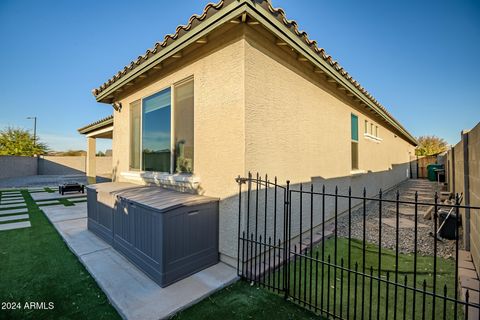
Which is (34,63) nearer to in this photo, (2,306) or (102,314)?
(2,306)

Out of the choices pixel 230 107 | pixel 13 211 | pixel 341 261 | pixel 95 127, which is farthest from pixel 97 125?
pixel 341 261

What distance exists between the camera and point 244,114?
3396 millimetres

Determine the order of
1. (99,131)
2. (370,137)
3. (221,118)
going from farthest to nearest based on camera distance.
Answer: (99,131) → (370,137) → (221,118)

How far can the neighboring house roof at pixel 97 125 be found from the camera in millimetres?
8852

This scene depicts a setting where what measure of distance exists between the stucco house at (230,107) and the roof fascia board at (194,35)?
1 cm

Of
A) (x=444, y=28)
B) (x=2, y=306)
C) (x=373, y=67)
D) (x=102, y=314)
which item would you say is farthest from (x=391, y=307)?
(x=373, y=67)

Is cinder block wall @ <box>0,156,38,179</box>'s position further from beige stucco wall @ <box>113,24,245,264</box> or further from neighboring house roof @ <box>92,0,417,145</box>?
beige stucco wall @ <box>113,24,245,264</box>

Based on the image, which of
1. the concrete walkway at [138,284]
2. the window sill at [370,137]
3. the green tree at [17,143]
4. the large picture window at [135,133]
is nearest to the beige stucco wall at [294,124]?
the concrete walkway at [138,284]

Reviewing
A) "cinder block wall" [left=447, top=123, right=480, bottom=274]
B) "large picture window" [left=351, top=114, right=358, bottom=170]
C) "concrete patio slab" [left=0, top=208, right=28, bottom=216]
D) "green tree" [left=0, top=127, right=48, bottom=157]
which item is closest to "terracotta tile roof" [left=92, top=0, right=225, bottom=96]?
"cinder block wall" [left=447, top=123, right=480, bottom=274]

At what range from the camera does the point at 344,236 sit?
5242mm

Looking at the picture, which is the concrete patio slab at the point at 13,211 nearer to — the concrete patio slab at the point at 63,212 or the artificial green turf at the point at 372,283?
the concrete patio slab at the point at 63,212

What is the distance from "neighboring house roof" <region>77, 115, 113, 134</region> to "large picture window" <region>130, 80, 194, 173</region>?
365cm

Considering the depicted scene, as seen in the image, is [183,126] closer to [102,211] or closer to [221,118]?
[221,118]

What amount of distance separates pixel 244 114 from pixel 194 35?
5.08 ft
